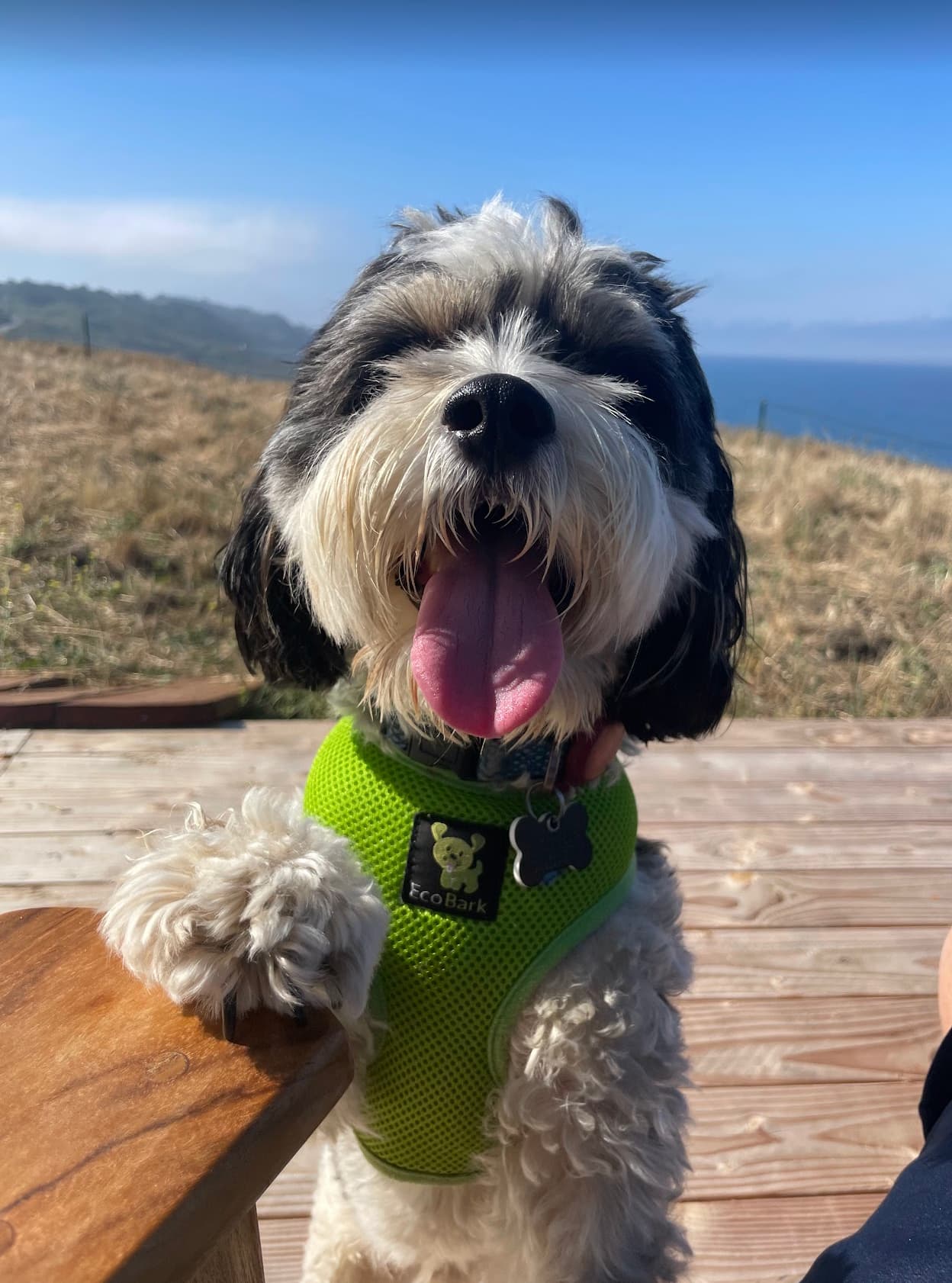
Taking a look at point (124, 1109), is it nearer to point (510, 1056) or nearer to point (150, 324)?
point (510, 1056)

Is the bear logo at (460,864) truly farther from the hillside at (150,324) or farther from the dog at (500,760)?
the hillside at (150,324)

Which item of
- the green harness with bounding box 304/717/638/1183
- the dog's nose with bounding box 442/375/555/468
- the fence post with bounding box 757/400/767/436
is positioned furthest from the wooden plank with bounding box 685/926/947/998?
the fence post with bounding box 757/400/767/436

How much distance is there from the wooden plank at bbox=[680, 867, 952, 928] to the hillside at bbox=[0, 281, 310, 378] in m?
19.4

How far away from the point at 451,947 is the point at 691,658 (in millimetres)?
749

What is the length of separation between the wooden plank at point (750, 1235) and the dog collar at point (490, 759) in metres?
1.09

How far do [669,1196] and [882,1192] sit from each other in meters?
0.76

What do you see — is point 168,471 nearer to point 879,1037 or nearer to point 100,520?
point 100,520

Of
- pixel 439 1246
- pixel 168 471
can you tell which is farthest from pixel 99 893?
pixel 168 471

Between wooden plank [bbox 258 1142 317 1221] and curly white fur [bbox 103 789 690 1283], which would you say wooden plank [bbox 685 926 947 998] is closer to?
curly white fur [bbox 103 789 690 1283]

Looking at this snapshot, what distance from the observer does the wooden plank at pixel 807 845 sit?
2.99 metres

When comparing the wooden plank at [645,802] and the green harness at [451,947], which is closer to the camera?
the green harness at [451,947]

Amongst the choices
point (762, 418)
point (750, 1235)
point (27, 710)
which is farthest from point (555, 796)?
point (762, 418)

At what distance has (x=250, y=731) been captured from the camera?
368 cm

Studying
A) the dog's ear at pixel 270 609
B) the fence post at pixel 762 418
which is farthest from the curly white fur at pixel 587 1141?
the fence post at pixel 762 418
